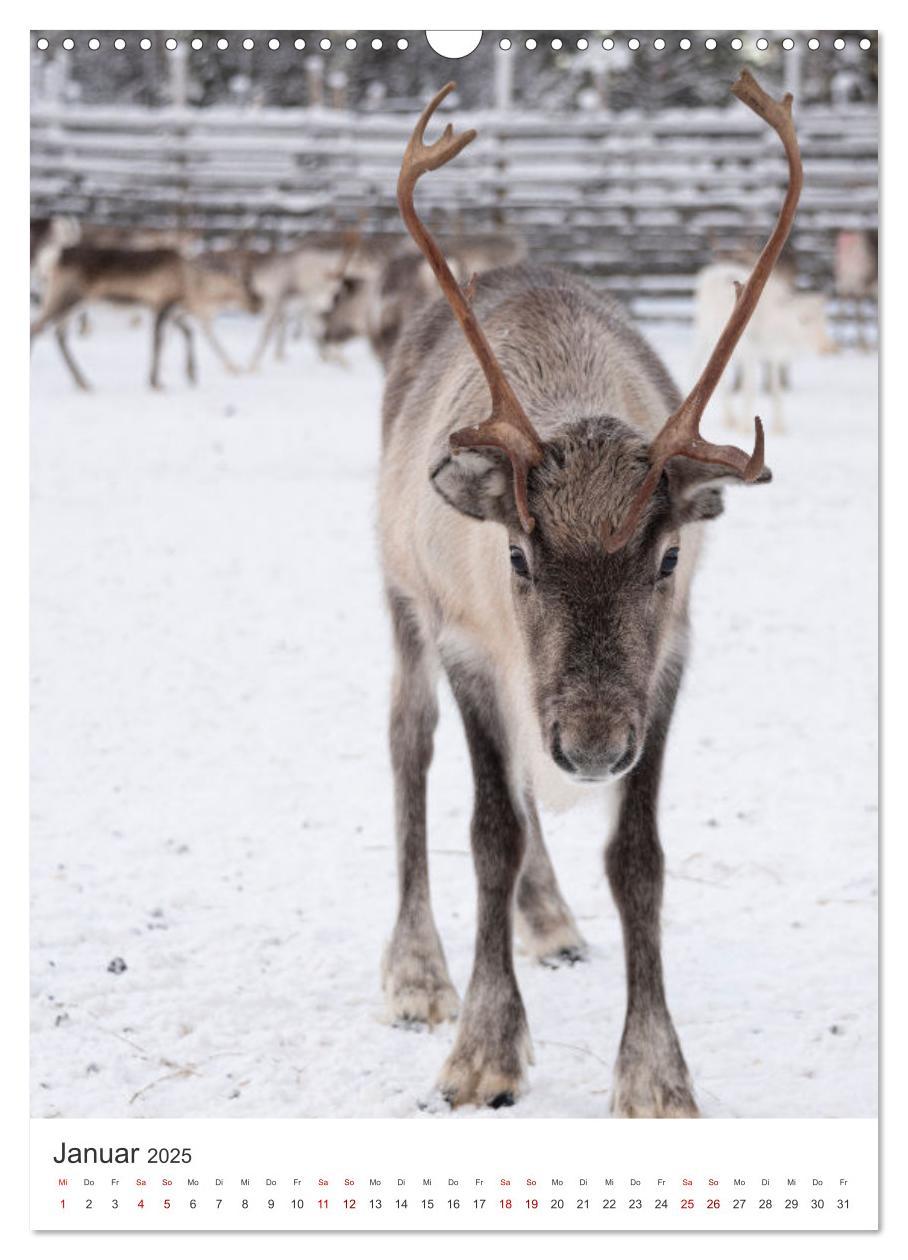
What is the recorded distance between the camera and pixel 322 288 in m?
17.5

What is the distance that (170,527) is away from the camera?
27.0ft

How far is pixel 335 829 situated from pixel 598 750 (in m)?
2.18

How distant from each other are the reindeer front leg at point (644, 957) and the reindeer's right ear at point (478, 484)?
0.58 meters

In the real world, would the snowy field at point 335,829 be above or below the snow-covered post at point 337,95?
below

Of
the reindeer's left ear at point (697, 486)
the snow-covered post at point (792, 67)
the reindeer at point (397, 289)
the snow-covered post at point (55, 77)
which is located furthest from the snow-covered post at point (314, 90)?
the reindeer's left ear at point (697, 486)

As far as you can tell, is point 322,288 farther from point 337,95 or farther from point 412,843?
point 412,843

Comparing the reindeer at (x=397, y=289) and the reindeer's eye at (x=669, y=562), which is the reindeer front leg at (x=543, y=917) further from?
the reindeer at (x=397, y=289)

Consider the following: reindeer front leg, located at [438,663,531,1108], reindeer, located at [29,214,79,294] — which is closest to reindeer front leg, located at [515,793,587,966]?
reindeer front leg, located at [438,663,531,1108]

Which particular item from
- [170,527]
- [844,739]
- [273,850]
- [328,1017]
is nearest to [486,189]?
[170,527]

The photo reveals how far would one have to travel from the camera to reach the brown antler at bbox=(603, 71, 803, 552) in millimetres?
2848

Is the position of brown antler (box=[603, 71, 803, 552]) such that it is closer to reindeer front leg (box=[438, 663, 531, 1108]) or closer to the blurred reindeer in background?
reindeer front leg (box=[438, 663, 531, 1108])

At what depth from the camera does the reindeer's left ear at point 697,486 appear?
290cm

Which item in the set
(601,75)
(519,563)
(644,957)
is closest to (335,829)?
(644,957)
